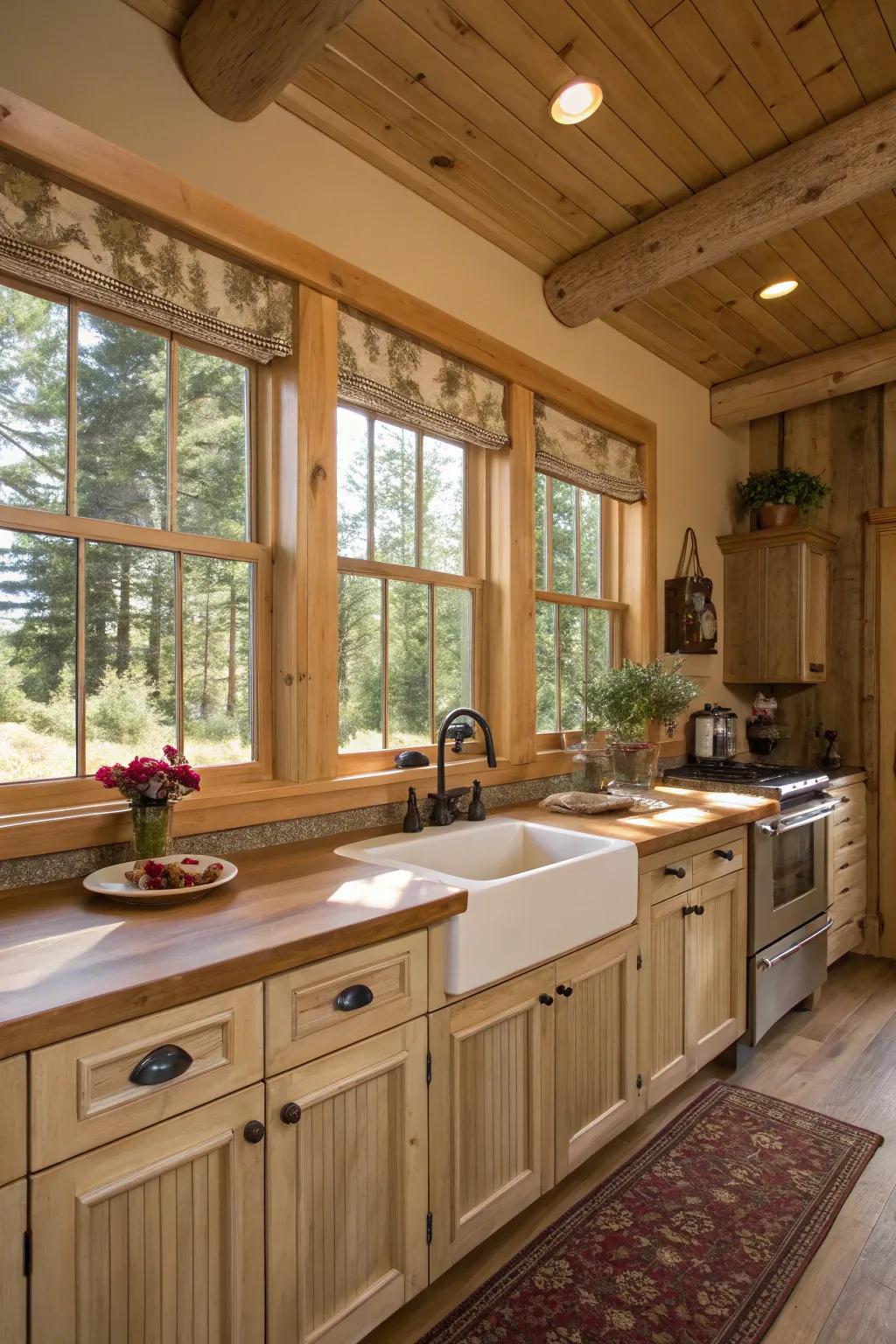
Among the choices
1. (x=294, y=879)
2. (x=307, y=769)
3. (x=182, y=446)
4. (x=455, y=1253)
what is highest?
(x=182, y=446)

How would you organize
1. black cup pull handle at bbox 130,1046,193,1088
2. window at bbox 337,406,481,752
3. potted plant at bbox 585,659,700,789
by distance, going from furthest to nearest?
1. potted plant at bbox 585,659,700,789
2. window at bbox 337,406,481,752
3. black cup pull handle at bbox 130,1046,193,1088

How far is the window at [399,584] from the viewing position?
92.4 inches

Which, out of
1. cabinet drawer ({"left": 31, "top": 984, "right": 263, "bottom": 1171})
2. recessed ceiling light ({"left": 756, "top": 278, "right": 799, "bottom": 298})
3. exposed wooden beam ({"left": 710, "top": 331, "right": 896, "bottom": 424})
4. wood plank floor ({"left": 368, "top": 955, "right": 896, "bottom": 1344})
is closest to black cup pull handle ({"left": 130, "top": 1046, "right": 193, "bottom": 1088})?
cabinet drawer ({"left": 31, "top": 984, "right": 263, "bottom": 1171})

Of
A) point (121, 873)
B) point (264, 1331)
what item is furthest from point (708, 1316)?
point (121, 873)

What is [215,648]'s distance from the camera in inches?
78.4

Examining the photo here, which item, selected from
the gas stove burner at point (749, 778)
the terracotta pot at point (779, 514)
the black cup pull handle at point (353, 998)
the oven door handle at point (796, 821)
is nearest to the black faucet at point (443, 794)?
the black cup pull handle at point (353, 998)

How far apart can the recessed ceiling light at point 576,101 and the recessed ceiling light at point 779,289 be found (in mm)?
1305

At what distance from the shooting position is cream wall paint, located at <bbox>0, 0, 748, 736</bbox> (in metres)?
1.62

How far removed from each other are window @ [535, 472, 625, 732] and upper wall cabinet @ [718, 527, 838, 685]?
0.89m

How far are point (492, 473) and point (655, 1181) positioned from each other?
2258 millimetres

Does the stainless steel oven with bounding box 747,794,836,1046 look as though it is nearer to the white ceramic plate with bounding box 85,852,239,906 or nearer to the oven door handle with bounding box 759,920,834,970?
→ the oven door handle with bounding box 759,920,834,970

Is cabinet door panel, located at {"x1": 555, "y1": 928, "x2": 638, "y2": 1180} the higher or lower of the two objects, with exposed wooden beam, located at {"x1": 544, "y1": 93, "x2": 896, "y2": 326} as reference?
lower

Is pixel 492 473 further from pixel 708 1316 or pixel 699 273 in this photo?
pixel 708 1316

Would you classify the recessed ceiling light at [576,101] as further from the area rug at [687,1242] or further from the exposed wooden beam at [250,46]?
the area rug at [687,1242]
